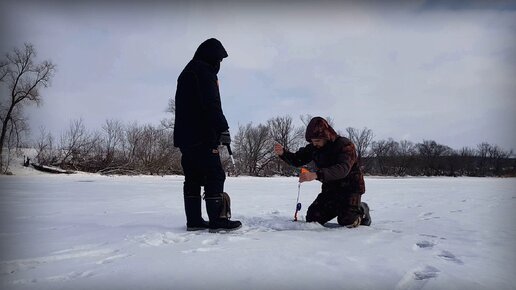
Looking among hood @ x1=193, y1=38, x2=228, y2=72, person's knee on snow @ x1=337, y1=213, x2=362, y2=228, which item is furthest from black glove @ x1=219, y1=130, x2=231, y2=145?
person's knee on snow @ x1=337, y1=213, x2=362, y2=228

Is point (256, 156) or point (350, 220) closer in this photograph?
point (350, 220)

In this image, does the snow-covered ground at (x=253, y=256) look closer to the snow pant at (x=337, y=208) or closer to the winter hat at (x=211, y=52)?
the snow pant at (x=337, y=208)

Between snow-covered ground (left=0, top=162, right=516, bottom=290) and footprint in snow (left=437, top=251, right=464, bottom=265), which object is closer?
snow-covered ground (left=0, top=162, right=516, bottom=290)

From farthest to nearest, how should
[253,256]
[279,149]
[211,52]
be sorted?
[279,149] → [211,52] → [253,256]

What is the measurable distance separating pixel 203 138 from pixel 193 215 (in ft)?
2.37

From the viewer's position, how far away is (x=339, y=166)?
129 inches

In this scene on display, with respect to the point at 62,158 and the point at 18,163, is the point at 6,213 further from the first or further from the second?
the point at 62,158

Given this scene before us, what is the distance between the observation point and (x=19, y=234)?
9.10 feet

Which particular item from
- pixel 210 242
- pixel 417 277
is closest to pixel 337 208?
pixel 210 242

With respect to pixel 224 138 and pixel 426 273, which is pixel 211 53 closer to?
pixel 224 138

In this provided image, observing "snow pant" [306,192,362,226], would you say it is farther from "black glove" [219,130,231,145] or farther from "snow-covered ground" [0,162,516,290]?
"black glove" [219,130,231,145]

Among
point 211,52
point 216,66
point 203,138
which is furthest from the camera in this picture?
point 216,66

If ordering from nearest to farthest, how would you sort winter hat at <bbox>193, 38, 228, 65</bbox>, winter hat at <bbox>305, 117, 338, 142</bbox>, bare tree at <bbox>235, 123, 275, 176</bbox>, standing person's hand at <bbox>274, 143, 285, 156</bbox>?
winter hat at <bbox>193, 38, 228, 65</bbox>
winter hat at <bbox>305, 117, 338, 142</bbox>
standing person's hand at <bbox>274, 143, 285, 156</bbox>
bare tree at <bbox>235, 123, 275, 176</bbox>

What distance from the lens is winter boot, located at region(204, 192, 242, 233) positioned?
10.2ft
